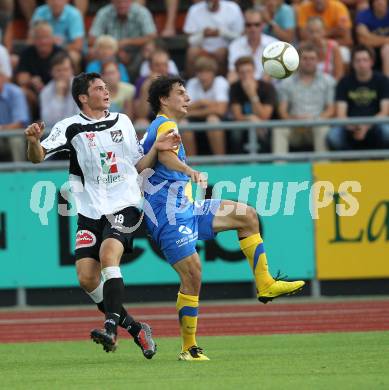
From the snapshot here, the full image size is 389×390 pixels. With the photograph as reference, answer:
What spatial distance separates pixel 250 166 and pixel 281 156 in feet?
1.29

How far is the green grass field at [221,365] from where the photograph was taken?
706 centimetres

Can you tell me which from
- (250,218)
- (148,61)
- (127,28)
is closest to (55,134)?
(250,218)

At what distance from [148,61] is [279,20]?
2.06m

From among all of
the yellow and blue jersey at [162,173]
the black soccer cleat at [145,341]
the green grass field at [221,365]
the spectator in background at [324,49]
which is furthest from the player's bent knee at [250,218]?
the spectator in background at [324,49]

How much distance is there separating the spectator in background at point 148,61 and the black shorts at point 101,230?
6.34 meters

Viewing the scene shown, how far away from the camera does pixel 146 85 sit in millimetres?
14484

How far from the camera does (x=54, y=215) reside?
13641 mm

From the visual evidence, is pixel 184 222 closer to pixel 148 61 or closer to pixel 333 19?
pixel 148 61

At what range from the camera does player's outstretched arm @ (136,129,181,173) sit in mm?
8562

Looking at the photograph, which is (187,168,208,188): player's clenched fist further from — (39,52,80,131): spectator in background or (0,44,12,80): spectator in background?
(0,44,12,80): spectator in background

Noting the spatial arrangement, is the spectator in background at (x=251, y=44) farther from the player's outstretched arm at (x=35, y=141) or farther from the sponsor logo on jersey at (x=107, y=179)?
the player's outstretched arm at (x=35, y=141)

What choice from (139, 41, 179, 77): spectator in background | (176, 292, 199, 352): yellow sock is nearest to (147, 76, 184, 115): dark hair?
(176, 292, 199, 352): yellow sock

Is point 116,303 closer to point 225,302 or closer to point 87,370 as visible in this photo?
point 87,370

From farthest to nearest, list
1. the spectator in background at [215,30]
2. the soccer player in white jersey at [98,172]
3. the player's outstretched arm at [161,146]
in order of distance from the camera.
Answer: the spectator in background at [215,30]
the soccer player in white jersey at [98,172]
the player's outstretched arm at [161,146]
